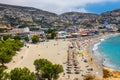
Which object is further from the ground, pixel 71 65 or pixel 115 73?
pixel 115 73

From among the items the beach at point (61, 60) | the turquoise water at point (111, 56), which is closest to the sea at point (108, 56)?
the turquoise water at point (111, 56)

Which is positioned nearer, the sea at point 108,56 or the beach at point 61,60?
the beach at point 61,60

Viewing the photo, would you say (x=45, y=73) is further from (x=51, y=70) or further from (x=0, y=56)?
(x=0, y=56)

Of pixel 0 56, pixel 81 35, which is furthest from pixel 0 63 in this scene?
pixel 81 35

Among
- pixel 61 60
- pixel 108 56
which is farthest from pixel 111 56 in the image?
pixel 61 60

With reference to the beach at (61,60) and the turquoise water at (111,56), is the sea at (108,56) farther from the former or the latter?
the beach at (61,60)

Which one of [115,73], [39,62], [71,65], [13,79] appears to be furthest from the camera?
[71,65]

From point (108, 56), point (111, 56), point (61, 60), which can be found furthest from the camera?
point (111, 56)

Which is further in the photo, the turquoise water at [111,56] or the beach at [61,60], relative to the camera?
the turquoise water at [111,56]

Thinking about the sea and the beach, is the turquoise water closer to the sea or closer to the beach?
the sea

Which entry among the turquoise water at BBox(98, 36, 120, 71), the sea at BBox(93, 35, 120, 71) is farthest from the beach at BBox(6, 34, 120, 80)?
the turquoise water at BBox(98, 36, 120, 71)

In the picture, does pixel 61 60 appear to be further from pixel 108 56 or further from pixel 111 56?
pixel 111 56
